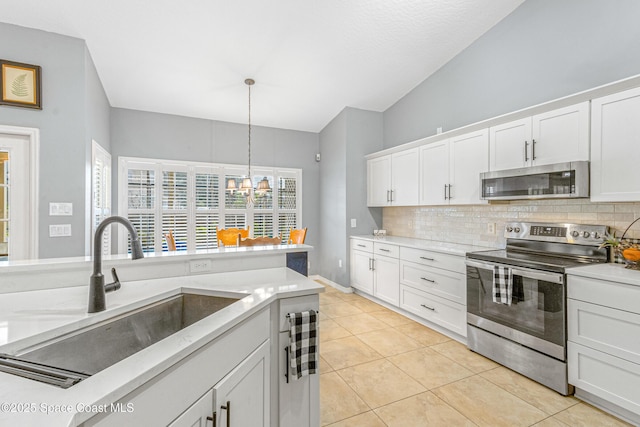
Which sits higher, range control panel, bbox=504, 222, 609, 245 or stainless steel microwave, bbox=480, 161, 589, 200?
stainless steel microwave, bbox=480, 161, 589, 200

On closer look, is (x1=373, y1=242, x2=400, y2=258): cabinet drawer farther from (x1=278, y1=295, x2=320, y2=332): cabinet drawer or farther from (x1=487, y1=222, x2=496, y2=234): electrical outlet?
(x1=278, y1=295, x2=320, y2=332): cabinet drawer

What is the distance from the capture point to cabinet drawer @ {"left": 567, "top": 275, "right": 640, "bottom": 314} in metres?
1.87

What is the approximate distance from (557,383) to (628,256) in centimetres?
104

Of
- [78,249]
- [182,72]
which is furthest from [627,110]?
[78,249]

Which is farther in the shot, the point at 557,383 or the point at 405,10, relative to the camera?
the point at 405,10

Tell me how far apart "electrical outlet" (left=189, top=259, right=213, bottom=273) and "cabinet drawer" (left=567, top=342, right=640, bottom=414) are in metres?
2.60

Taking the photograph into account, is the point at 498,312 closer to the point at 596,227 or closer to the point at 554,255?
the point at 554,255

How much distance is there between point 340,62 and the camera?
3.87 meters

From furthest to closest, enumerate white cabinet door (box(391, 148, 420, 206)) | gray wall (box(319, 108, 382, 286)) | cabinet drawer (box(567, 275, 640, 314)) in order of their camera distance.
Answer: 1. gray wall (box(319, 108, 382, 286))
2. white cabinet door (box(391, 148, 420, 206))
3. cabinet drawer (box(567, 275, 640, 314))

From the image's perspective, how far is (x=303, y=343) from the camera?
1.57 m

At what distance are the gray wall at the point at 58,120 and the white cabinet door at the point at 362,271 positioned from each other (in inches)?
135

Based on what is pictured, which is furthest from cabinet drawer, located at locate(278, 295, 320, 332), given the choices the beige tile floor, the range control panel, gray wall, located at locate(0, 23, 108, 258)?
gray wall, located at locate(0, 23, 108, 258)

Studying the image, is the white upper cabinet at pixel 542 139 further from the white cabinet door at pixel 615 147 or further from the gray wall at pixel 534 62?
the gray wall at pixel 534 62

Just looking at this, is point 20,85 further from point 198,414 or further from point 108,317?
point 198,414
